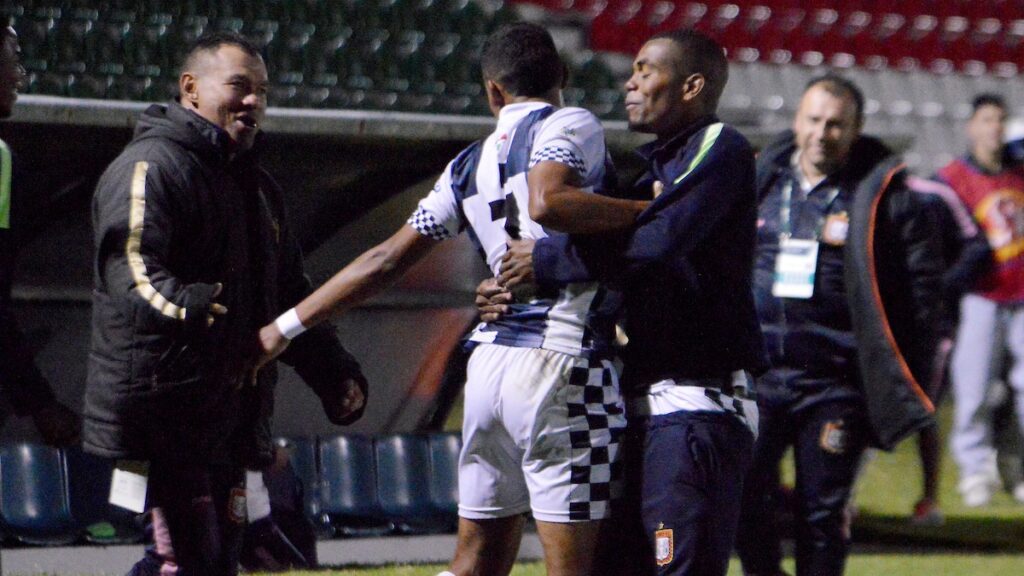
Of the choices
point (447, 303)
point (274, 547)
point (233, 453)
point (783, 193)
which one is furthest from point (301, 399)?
point (233, 453)

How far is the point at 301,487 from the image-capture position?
6.73 m

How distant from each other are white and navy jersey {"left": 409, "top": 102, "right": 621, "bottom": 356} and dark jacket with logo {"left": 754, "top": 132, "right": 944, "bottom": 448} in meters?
1.59

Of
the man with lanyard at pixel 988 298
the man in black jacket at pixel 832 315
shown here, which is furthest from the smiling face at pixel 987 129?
the man in black jacket at pixel 832 315

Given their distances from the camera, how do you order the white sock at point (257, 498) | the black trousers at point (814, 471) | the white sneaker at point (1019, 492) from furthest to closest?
the white sneaker at point (1019, 492), the white sock at point (257, 498), the black trousers at point (814, 471)

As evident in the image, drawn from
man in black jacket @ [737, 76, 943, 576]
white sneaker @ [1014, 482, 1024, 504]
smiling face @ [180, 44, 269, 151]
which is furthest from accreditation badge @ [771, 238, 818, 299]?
white sneaker @ [1014, 482, 1024, 504]

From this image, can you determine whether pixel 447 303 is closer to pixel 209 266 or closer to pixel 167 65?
pixel 167 65

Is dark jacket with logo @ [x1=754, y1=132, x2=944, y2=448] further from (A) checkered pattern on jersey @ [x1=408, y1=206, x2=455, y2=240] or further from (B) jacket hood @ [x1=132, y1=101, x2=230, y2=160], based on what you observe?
(B) jacket hood @ [x1=132, y1=101, x2=230, y2=160]

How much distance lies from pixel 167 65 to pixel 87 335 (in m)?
1.90

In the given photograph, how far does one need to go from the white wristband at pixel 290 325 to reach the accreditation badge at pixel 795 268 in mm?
2073

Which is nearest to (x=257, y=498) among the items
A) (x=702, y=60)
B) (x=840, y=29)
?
(x=702, y=60)

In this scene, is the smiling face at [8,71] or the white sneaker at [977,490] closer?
the smiling face at [8,71]

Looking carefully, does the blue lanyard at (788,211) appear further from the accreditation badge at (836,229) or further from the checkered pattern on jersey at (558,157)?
the checkered pattern on jersey at (558,157)

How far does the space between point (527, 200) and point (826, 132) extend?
75.9 inches

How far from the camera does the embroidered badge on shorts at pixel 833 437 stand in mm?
5289
